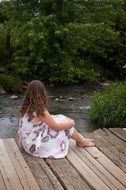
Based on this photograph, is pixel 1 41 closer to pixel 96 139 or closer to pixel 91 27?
pixel 91 27

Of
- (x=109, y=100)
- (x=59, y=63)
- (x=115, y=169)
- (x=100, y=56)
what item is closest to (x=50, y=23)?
(x=59, y=63)

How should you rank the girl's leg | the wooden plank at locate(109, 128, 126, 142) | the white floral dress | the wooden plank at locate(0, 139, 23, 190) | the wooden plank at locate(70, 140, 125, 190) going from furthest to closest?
the wooden plank at locate(109, 128, 126, 142) < the girl's leg < the white floral dress < the wooden plank at locate(70, 140, 125, 190) < the wooden plank at locate(0, 139, 23, 190)

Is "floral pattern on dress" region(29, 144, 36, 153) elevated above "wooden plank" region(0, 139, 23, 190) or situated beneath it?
elevated above

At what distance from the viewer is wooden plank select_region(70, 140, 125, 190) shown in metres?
5.04

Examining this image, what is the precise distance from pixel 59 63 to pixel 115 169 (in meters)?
8.95

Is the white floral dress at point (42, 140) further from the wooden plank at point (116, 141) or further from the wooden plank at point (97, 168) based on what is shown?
the wooden plank at point (116, 141)

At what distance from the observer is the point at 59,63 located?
14.2 m

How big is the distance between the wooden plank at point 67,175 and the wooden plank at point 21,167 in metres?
0.29

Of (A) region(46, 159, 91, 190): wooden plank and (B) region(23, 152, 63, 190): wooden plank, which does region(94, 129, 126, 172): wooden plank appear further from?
(B) region(23, 152, 63, 190): wooden plank

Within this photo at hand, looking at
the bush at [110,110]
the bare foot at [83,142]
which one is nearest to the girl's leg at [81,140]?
the bare foot at [83,142]

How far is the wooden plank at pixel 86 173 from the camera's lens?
4.98m

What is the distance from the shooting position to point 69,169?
5414 millimetres

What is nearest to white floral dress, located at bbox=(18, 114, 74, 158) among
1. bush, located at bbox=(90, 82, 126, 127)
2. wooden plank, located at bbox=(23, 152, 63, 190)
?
wooden plank, located at bbox=(23, 152, 63, 190)

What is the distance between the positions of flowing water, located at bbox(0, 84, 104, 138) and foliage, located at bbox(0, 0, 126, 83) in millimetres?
893
